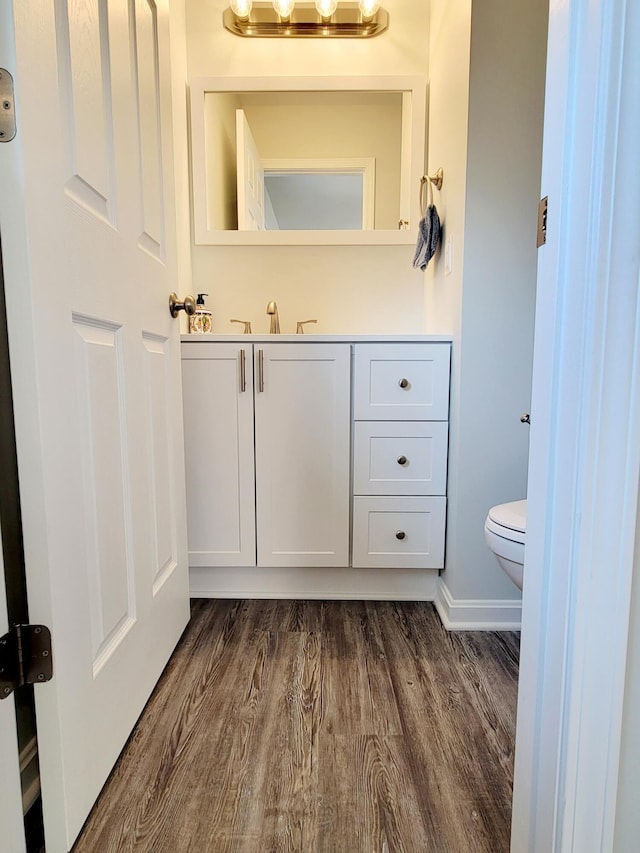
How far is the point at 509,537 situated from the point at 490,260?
0.82 metres

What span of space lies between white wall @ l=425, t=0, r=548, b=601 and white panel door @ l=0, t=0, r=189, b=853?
879mm

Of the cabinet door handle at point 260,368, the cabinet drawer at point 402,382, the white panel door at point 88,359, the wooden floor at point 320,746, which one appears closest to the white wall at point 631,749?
the wooden floor at point 320,746

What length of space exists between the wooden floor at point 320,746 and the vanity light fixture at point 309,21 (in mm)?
2251

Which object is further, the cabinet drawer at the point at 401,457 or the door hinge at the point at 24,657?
the cabinet drawer at the point at 401,457

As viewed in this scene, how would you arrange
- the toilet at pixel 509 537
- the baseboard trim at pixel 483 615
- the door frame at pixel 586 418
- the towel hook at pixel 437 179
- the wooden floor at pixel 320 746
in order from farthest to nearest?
1. the towel hook at pixel 437 179
2. the baseboard trim at pixel 483 615
3. the toilet at pixel 509 537
4. the wooden floor at pixel 320 746
5. the door frame at pixel 586 418

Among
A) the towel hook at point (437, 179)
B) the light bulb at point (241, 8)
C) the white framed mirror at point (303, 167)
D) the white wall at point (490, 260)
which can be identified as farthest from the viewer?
the white framed mirror at point (303, 167)

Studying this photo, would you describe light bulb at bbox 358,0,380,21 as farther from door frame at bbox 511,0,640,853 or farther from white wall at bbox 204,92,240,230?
door frame at bbox 511,0,640,853

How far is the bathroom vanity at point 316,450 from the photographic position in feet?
4.84

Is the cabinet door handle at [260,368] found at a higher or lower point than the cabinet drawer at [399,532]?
higher

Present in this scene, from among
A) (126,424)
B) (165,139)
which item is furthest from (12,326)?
(165,139)

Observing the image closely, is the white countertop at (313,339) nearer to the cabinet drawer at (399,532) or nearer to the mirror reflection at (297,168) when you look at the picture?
the cabinet drawer at (399,532)

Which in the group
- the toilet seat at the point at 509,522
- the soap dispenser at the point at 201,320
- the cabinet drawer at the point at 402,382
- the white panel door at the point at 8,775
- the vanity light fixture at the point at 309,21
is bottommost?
the white panel door at the point at 8,775

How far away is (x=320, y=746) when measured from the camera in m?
0.97

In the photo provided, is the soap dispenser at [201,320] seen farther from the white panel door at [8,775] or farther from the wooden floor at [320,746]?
the white panel door at [8,775]
